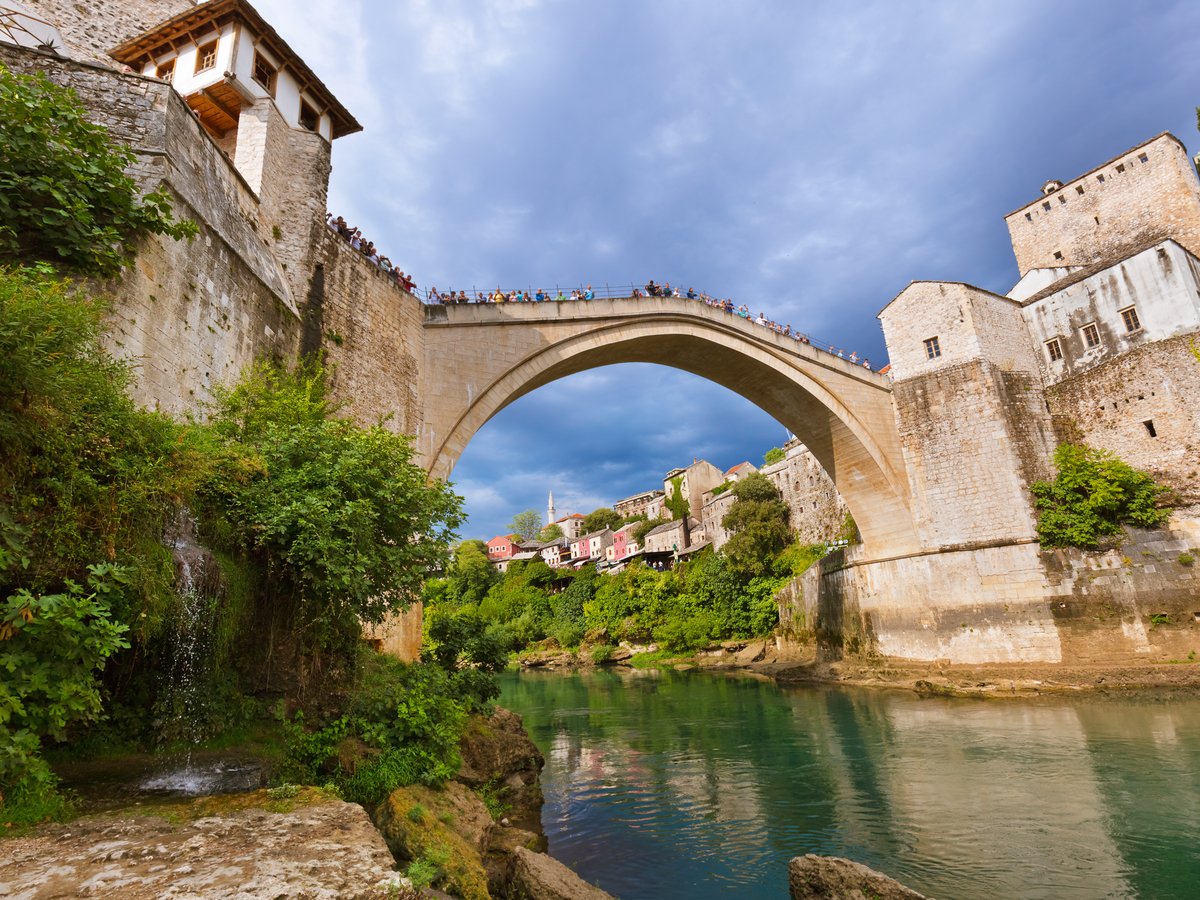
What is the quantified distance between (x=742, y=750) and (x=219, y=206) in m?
11.0

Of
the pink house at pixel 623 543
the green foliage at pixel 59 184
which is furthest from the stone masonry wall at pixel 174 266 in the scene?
the pink house at pixel 623 543

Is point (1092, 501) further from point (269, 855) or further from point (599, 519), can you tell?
→ point (599, 519)

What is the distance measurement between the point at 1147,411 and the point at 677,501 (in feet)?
110

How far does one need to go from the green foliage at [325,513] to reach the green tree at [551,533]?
68.2m

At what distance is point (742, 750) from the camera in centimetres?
Answer: 1052

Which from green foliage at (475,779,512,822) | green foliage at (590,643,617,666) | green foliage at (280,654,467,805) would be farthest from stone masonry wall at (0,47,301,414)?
green foliage at (590,643,617,666)

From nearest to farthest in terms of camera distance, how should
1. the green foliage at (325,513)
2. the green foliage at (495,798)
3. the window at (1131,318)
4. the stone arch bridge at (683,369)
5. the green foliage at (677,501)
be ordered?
the green foliage at (325,513), the green foliage at (495,798), the stone arch bridge at (683,369), the window at (1131,318), the green foliage at (677,501)

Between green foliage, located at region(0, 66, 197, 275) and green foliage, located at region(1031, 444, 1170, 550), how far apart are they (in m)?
18.1

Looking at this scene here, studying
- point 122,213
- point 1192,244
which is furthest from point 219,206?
point 1192,244

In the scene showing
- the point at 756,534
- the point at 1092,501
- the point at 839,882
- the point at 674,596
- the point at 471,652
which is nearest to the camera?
the point at 839,882

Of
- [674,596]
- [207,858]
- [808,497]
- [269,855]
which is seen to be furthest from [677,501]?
[207,858]

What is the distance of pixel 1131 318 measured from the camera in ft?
51.5

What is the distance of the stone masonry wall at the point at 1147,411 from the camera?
14469mm

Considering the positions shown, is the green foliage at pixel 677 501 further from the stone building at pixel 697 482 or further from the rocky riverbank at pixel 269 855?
the rocky riverbank at pixel 269 855
